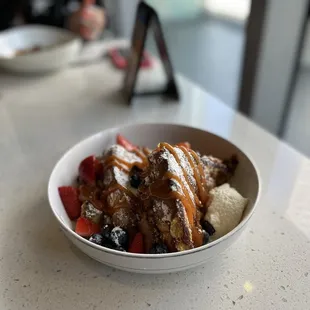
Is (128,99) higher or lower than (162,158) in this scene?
lower

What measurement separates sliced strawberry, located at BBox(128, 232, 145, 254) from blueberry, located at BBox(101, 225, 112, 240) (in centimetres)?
4

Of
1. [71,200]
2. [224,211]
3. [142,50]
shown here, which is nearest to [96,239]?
[71,200]

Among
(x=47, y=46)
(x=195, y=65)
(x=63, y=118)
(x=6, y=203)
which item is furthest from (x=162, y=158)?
(x=195, y=65)

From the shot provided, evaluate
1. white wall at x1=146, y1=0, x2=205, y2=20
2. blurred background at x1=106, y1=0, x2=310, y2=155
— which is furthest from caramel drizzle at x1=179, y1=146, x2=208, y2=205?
white wall at x1=146, y1=0, x2=205, y2=20

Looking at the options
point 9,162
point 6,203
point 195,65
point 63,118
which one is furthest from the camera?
point 195,65

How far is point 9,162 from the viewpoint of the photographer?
101cm

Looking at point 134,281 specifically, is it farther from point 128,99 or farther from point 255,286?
point 128,99

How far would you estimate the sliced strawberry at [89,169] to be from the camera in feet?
2.66

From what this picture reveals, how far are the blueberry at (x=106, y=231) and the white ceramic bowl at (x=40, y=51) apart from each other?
90 cm

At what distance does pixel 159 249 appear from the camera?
2.13 ft

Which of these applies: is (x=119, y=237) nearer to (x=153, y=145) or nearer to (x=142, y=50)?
(x=153, y=145)

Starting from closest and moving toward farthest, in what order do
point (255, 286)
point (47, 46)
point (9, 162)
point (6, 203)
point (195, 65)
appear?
1. point (255, 286)
2. point (6, 203)
3. point (9, 162)
4. point (47, 46)
5. point (195, 65)

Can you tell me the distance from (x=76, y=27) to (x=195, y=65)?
116 cm

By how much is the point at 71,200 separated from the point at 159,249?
0.73 ft
